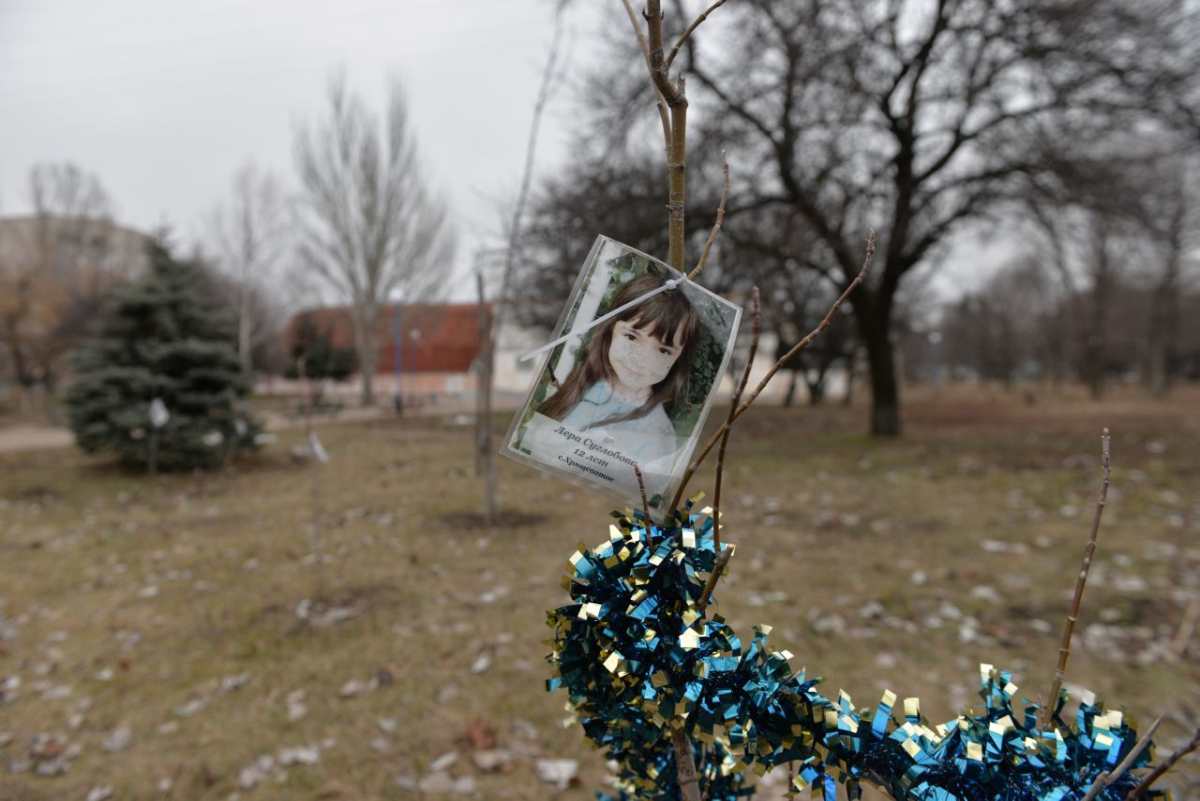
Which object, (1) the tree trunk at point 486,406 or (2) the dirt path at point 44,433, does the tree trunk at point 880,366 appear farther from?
(2) the dirt path at point 44,433

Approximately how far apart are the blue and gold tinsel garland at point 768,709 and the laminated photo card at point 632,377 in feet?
0.32

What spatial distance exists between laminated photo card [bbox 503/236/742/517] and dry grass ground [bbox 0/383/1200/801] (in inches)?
80.4

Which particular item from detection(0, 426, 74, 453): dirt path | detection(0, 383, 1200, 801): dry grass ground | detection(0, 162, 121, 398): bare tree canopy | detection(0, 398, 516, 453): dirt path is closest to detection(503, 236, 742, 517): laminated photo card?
detection(0, 383, 1200, 801): dry grass ground

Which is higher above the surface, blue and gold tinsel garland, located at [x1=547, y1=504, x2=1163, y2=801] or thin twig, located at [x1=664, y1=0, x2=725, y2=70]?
thin twig, located at [x1=664, y1=0, x2=725, y2=70]

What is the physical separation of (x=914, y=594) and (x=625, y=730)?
3612 mm

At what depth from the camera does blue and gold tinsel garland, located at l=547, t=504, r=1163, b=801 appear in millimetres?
778

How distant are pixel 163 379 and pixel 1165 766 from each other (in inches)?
450

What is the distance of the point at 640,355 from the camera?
0.85 meters

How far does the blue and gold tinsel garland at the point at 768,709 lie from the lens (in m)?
0.78

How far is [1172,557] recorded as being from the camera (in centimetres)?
444

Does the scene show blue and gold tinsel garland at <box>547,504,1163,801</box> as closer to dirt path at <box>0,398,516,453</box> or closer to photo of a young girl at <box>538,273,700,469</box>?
photo of a young girl at <box>538,273,700,469</box>

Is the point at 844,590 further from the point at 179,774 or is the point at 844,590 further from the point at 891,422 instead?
the point at 891,422

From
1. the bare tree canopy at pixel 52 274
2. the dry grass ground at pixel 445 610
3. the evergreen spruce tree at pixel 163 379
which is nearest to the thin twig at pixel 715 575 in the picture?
the dry grass ground at pixel 445 610

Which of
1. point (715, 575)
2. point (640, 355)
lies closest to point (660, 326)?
point (640, 355)
